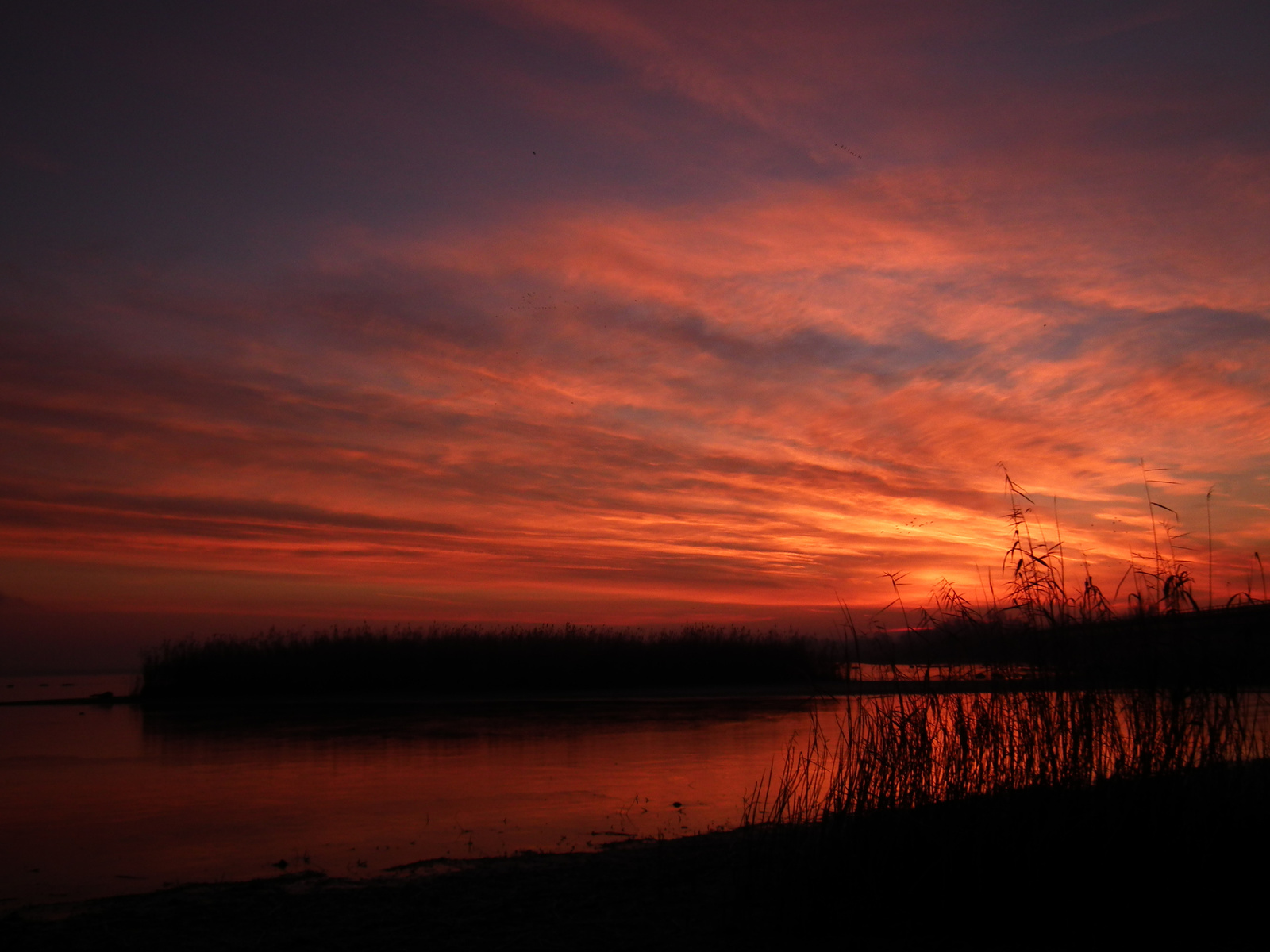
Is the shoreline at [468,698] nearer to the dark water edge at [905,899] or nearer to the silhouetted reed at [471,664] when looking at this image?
the silhouetted reed at [471,664]

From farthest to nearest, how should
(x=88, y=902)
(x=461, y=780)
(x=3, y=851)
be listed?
1. (x=461, y=780)
2. (x=3, y=851)
3. (x=88, y=902)

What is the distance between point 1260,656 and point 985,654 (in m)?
1.84

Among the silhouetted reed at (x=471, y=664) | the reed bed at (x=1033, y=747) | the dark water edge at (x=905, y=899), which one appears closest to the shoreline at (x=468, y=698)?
the silhouetted reed at (x=471, y=664)

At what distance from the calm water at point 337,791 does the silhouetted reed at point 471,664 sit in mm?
7948

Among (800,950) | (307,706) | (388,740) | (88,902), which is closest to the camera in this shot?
(800,950)

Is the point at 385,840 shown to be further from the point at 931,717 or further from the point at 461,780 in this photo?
the point at 931,717

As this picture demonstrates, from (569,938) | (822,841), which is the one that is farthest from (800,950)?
(569,938)

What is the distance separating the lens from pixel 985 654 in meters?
6.75

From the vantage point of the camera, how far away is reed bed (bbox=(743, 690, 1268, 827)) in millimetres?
5898

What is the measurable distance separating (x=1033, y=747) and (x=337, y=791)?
825 centimetres

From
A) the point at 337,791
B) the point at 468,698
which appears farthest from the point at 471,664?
the point at 337,791

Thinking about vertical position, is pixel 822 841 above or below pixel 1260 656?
below

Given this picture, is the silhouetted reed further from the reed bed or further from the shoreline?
the reed bed

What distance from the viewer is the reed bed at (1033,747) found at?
590 centimetres
